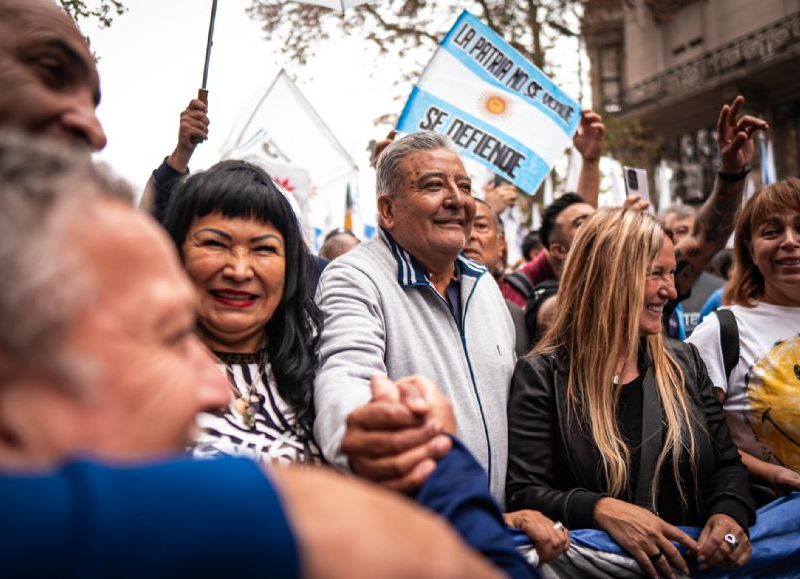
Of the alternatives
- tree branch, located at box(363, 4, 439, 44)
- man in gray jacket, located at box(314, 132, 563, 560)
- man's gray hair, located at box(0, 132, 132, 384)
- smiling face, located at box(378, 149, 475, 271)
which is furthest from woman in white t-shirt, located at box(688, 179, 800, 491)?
tree branch, located at box(363, 4, 439, 44)

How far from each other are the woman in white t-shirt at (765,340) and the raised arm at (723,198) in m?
0.36

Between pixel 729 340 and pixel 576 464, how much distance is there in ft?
3.02

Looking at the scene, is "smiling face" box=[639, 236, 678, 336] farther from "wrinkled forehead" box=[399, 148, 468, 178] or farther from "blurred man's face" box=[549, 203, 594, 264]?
"blurred man's face" box=[549, 203, 594, 264]

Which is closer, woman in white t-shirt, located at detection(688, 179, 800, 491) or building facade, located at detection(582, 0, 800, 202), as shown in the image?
woman in white t-shirt, located at detection(688, 179, 800, 491)

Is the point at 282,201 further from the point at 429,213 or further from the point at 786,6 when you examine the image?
the point at 786,6

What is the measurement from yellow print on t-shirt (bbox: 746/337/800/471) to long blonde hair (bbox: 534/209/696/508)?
376 millimetres

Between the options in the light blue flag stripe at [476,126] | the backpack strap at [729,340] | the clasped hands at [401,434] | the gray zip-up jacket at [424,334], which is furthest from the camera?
the light blue flag stripe at [476,126]

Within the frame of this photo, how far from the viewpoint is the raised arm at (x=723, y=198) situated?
360 centimetres

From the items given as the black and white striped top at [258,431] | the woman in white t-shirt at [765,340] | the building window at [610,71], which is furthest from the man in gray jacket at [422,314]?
the building window at [610,71]

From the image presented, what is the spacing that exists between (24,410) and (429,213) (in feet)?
7.20

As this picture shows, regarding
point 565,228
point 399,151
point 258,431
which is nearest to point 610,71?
point 565,228

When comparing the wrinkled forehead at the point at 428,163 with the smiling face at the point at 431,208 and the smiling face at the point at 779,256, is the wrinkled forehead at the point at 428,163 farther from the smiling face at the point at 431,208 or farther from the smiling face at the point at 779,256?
the smiling face at the point at 779,256

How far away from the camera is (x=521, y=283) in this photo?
4898 mm

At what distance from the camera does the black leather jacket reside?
256 cm
